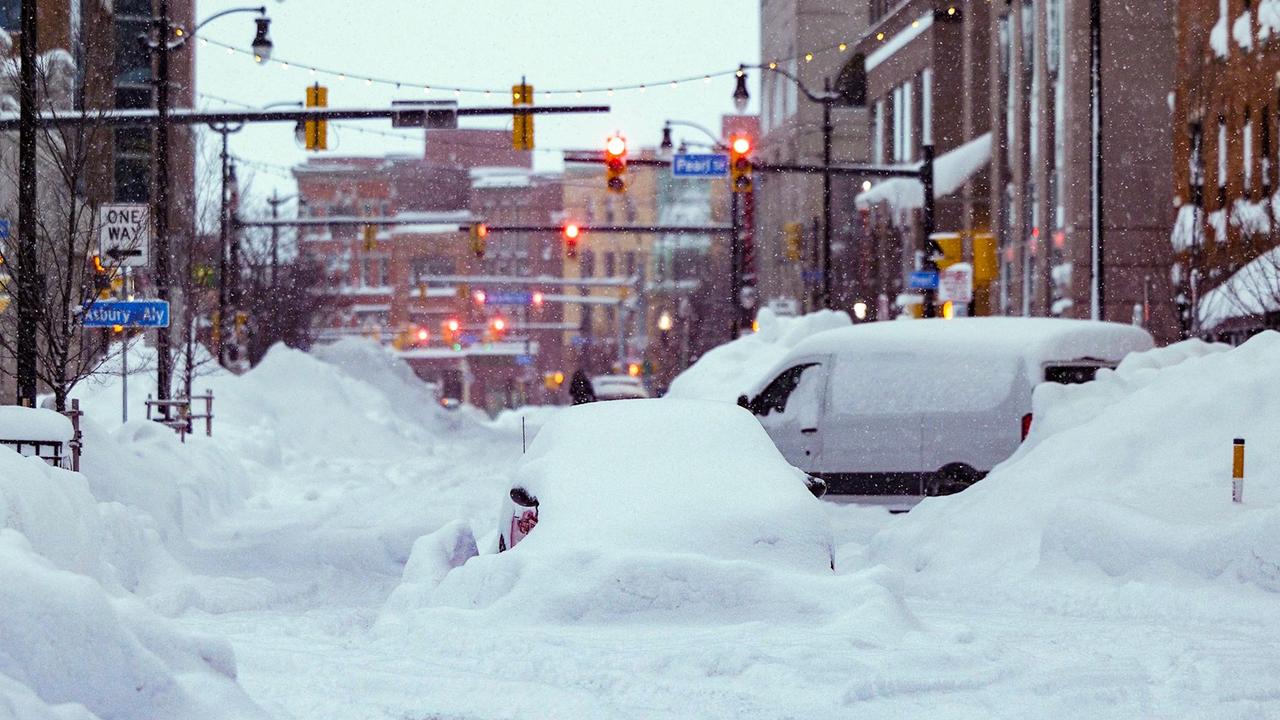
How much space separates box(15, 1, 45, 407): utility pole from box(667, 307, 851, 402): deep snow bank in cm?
1760

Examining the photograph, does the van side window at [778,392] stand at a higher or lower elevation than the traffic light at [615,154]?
lower

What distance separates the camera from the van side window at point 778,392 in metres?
20.3

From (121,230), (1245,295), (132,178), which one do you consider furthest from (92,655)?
(132,178)

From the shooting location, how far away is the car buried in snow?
10609 millimetres

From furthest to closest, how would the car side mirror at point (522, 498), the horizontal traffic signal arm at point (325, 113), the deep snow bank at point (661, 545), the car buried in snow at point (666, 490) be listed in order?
the horizontal traffic signal arm at point (325, 113) < the car side mirror at point (522, 498) < the car buried in snow at point (666, 490) < the deep snow bank at point (661, 545)

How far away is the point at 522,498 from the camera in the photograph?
38.0ft

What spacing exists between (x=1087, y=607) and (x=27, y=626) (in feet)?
24.7

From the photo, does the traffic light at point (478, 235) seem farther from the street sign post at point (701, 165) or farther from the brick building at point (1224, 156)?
the brick building at point (1224, 156)

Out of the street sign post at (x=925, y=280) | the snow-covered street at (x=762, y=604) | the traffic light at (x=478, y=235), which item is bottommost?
the snow-covered street at (x=762, y=604)

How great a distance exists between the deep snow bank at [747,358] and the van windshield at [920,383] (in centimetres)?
1632

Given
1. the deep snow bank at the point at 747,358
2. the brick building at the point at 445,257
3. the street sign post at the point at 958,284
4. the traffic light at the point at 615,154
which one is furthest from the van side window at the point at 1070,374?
the brick building at the point at 445,257

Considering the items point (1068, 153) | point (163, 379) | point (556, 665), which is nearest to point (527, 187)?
point (1068, 153)

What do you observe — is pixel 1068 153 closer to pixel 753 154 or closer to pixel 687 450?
pixel 687 450

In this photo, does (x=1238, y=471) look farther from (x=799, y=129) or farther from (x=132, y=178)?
(x=799, y=129)
